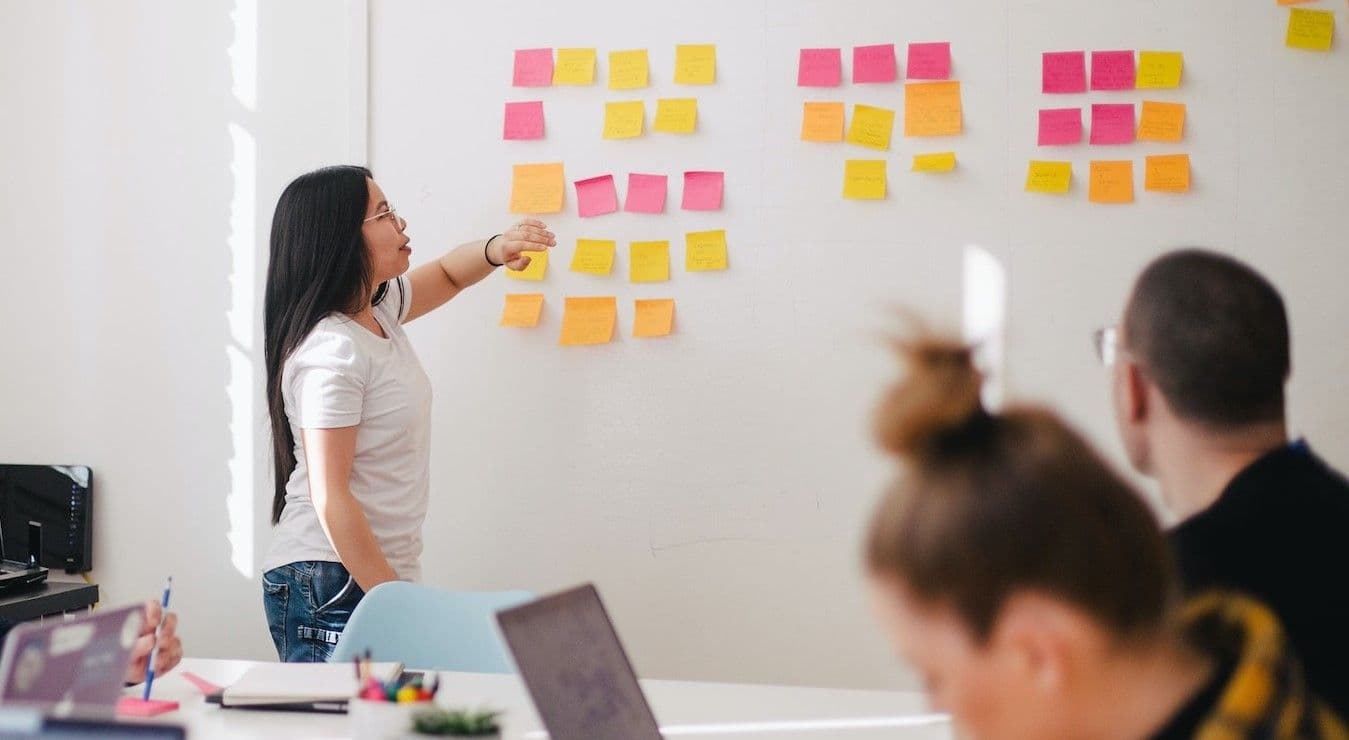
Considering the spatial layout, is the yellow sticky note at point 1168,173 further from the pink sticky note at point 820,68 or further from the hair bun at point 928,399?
the hair bun at point 928,399

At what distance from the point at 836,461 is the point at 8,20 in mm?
2370

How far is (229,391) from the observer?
2992mm

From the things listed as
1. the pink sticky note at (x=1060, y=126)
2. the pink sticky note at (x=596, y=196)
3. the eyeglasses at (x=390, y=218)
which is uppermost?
the pink sticky note at (x=1060, y=126)

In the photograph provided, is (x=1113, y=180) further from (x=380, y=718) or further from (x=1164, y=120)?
(x=380, y=718)

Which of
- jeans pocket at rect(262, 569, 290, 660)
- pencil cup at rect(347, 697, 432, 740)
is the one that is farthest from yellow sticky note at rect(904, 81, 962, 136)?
pencil cup at rect(347, 697, 432, 740)

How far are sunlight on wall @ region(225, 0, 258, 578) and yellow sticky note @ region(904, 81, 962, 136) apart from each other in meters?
1.58

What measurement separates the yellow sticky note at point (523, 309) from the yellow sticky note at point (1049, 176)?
1.15 meters

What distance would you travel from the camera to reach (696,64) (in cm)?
278

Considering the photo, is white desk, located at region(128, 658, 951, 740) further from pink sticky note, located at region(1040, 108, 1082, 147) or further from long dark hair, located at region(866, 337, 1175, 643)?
pink sticky note, located at region(1040, 108, 1082, 147)

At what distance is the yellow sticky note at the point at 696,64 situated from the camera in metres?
2.77

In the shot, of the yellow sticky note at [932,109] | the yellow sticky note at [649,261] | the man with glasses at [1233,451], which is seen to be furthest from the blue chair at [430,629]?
the yellow sticky note at [932,109]

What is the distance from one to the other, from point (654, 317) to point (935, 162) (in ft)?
2.38

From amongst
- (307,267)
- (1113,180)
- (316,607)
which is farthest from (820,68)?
(316,607)

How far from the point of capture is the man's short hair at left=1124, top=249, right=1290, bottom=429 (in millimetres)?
1406
